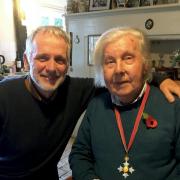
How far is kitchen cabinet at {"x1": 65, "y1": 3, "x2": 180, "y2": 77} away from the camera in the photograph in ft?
10.2

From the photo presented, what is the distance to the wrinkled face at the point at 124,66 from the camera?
1189 millimetres

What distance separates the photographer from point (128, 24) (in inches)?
133

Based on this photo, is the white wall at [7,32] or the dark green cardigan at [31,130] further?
the white wall at [7,32]

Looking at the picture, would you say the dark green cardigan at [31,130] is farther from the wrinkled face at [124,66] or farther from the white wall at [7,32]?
the white wall at [7,32]

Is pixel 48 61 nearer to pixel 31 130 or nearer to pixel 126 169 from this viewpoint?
pixel 31 130

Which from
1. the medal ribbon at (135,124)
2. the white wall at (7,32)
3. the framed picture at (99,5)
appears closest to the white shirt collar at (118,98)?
the medal ribbon at (135,124)

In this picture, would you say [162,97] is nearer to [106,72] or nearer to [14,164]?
[106,72]

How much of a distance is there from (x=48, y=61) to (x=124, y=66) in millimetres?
406

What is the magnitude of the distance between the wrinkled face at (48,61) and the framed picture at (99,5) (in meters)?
2.29

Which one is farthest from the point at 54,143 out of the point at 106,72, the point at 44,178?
the point at 106,72

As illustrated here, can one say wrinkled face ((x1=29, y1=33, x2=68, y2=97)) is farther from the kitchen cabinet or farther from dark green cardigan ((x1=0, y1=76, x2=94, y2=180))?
the kitchen cabinet

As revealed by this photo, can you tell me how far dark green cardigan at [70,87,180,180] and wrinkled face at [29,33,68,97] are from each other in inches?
9.4

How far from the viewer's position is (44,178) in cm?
154

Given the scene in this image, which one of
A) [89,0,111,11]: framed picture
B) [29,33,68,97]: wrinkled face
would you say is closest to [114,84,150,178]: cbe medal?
[29,33,68,97]: wrinkled face
